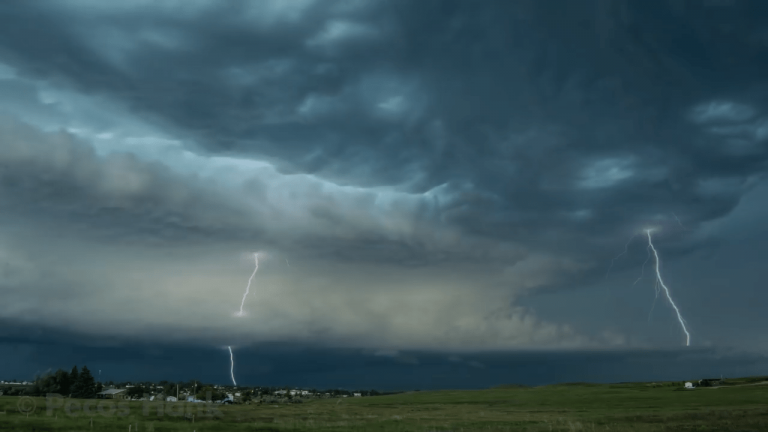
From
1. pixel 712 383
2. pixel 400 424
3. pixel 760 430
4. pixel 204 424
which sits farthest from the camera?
pixel 712 383

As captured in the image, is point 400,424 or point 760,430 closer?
point 760,430

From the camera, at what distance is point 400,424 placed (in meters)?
78.2

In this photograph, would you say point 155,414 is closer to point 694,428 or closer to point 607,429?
point 607,429

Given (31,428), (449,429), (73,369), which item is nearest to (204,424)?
(31,428)

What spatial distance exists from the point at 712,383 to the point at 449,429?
16350 centimetres

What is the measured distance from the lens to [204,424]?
72.2 meters

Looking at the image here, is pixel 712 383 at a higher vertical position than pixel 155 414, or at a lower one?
lower

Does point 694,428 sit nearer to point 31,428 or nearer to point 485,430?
point 485,430

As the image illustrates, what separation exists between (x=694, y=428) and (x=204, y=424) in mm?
58340

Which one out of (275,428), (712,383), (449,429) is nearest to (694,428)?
(449,429)

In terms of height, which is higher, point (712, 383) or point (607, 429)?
point (607, 429)

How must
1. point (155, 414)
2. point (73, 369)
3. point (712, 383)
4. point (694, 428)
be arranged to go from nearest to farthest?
point (694, 428) < point (155, 414) < point (73, 369) < point (712, 383)

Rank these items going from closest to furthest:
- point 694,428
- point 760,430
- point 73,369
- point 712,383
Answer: point 760,430, point 694,428, point 73,369, point 712,383

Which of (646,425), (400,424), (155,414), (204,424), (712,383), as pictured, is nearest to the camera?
(646,425)
